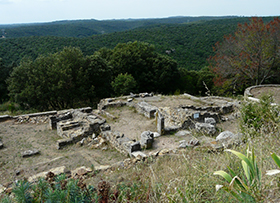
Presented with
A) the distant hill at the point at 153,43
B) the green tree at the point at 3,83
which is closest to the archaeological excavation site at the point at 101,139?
the green tree at the point at 3,83

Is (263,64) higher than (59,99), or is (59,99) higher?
(263,64)

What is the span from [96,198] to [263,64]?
21919 millimetres

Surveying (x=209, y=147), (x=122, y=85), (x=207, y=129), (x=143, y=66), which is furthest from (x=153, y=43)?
(x=209, y=147)

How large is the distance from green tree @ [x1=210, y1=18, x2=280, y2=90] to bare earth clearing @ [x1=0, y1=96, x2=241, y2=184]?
1238cm

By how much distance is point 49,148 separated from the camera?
8570 millimetres

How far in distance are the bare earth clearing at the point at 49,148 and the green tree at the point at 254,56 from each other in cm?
1238

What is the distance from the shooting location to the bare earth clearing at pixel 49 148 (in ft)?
21.9

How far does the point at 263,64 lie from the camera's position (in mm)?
20234

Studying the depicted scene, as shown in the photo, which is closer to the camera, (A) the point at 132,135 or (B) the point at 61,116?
(A) the point at 132,135

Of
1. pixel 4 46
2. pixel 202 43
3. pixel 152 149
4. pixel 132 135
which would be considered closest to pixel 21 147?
pixel 132 135

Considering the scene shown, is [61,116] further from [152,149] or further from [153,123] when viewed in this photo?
[152,149]

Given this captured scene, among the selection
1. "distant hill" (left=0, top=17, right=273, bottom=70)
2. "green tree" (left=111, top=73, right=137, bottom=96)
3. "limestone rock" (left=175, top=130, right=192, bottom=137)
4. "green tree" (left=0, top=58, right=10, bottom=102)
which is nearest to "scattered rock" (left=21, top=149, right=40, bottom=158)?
"limestone rock" (left=175, top=130, right=192, bottom=137)

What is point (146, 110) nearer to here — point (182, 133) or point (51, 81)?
point (182, 133)

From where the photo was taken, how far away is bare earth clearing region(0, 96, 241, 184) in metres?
6.69
